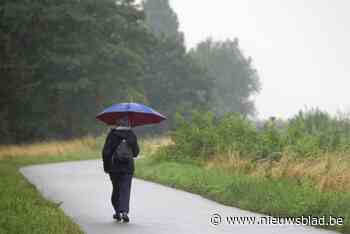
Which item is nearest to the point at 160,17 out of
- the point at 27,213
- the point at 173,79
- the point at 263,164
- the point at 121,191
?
the point at 173,79

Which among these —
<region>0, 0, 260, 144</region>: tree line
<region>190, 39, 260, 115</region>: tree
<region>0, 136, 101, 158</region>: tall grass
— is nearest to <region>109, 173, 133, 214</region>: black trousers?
<region>0, 136, 101, 158</region>: tall grass

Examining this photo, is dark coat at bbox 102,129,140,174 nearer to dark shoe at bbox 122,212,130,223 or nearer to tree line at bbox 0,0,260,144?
dark shoe at bbox 122,212,130,223

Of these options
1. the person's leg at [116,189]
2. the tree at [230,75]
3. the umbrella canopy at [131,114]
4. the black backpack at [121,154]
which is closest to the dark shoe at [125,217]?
the person's leg at [116,189]

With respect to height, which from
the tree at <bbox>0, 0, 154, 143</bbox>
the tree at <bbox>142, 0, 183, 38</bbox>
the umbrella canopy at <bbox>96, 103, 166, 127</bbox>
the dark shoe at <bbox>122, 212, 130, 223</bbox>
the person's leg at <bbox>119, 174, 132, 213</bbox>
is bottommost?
the dark shoe at <bbox>122, 212, 130, 223</bbox>

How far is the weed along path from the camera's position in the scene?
12.2 metres

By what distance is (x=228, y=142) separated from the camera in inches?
936

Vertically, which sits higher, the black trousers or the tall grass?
the tall grass

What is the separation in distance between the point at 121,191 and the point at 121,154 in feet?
2.11

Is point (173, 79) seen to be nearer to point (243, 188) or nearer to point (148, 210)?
point (243, 188)

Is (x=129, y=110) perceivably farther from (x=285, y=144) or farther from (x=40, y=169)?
(x=40, y=169)

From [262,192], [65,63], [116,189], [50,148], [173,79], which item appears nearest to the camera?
[116,189]

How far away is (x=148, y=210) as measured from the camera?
1495cm

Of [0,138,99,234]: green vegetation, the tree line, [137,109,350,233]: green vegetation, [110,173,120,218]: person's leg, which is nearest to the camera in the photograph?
[0,138,99,234]: green vegetation

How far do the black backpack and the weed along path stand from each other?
1.08 m
